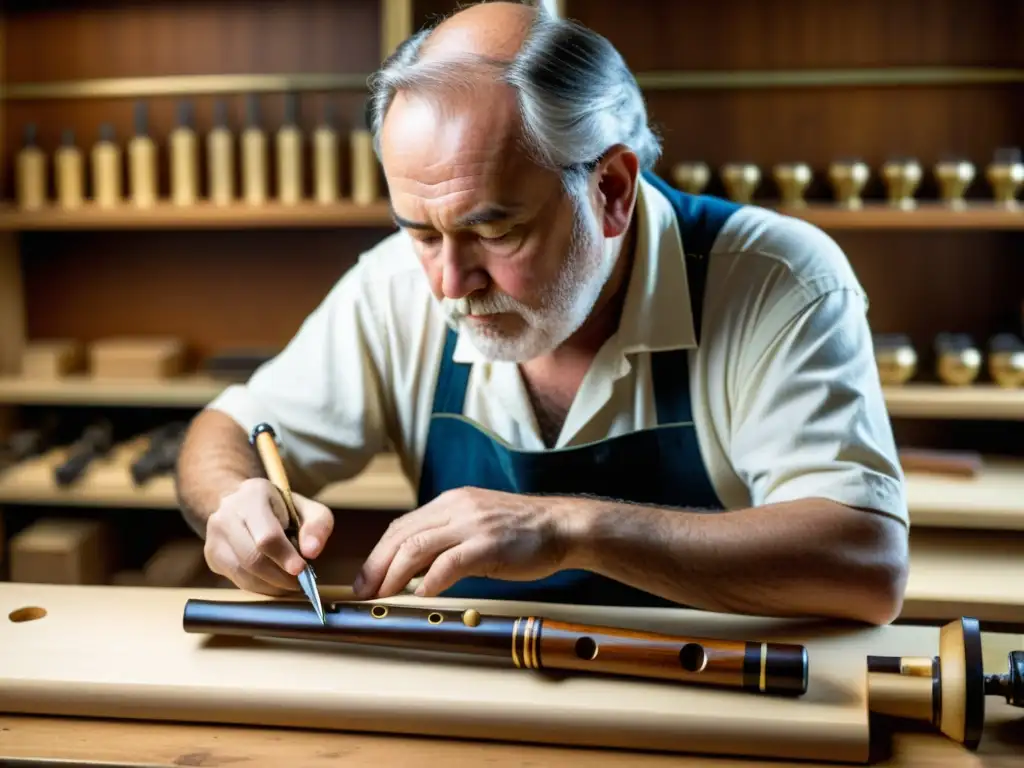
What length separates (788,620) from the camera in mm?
1588

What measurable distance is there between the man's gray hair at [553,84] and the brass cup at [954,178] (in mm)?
1947

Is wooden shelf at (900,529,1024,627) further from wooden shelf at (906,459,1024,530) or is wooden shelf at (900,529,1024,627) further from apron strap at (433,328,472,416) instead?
apron strap at (433,328,472,416)

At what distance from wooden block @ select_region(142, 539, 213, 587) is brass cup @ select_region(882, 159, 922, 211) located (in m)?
2.48

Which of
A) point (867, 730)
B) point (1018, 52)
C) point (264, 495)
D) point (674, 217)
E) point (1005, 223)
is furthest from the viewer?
point (1018, 52)

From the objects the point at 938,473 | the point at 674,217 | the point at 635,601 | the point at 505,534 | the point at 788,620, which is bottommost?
the point at 938,473

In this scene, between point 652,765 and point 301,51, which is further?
point 301,51

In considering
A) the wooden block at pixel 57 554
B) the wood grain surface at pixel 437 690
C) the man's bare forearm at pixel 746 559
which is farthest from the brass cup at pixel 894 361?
the wooden block at pixel 57 554

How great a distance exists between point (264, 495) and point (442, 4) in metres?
2.50

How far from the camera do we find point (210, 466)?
1955 millimetres

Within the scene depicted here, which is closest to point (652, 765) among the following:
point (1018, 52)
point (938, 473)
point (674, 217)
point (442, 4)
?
point (674, 217)

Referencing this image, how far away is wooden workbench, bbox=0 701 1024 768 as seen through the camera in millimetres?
1250

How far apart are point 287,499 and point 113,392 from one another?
242 centimetres

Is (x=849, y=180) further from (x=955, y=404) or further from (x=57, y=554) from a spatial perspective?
(x=57, y=554)

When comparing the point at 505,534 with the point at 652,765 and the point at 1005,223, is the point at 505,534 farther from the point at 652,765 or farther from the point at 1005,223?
the point at 1005,223
